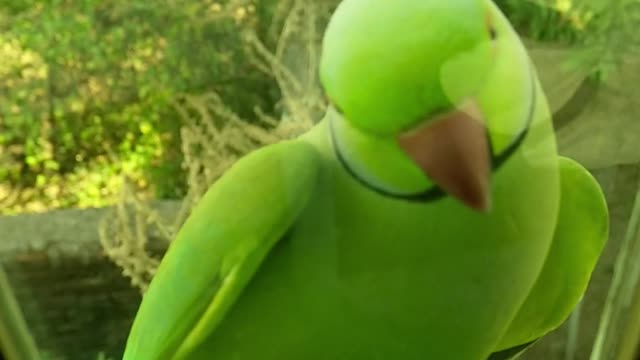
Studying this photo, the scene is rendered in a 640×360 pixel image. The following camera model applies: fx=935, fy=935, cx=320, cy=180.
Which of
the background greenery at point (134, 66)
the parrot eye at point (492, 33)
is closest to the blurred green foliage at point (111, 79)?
the background greenery at point (134, 66)

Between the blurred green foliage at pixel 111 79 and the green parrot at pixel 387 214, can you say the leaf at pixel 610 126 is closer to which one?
the green parrot at pixel 387 214

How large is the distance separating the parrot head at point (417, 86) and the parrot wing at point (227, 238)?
0.09 feet

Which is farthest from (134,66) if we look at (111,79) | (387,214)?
(387,214)

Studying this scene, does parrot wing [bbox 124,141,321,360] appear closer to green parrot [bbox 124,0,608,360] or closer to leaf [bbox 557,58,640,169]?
green parrot [bbox 124,0,608,360]

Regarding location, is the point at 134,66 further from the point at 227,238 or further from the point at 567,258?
the point at 567,258

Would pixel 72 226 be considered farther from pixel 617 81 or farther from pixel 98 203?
pixel 617 81

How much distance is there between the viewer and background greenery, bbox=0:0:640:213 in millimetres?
381

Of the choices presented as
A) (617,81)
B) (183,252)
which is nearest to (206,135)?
(183,252)

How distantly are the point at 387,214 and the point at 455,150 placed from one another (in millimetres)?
39

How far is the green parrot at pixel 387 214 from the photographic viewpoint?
1.04 ft

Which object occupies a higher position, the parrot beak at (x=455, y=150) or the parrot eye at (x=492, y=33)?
the parrot eye at (x=492, y=33)

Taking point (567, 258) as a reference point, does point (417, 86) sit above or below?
above

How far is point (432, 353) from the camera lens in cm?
38

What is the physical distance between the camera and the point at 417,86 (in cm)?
31
